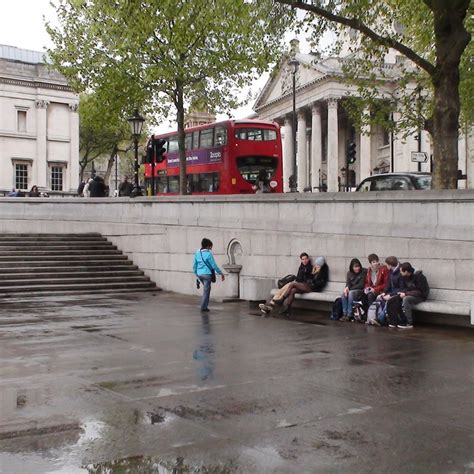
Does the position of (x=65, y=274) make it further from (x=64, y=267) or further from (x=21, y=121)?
(x=21, y=121)

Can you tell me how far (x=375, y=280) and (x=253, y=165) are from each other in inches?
640

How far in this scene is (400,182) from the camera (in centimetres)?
1861

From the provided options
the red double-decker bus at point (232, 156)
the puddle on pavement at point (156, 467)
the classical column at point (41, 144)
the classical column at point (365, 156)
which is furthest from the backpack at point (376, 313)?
the classical column at point (365, 156)

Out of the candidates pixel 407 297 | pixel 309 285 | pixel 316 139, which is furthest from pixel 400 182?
pixel 316 139

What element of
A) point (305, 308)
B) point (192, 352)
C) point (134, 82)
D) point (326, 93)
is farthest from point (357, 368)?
point (326, 93)

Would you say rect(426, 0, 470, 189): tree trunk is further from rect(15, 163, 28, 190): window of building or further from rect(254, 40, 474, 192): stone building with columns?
rect(15, 163, 28, 190): window of building

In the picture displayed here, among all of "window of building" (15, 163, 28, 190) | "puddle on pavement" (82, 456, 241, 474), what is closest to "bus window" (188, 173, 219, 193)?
"puddle on pavement" (82, 456, 241, 474)

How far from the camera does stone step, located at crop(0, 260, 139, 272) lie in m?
19.1

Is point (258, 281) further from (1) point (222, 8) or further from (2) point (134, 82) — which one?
(2) point (134, 82)

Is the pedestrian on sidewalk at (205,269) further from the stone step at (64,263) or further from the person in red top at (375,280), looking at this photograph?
the stone step at (64,263)

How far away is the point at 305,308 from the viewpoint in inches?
577

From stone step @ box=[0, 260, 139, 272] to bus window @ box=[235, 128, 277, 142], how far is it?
902 centimetres

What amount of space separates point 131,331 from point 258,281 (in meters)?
4.43

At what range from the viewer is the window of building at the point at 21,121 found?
58.8m
